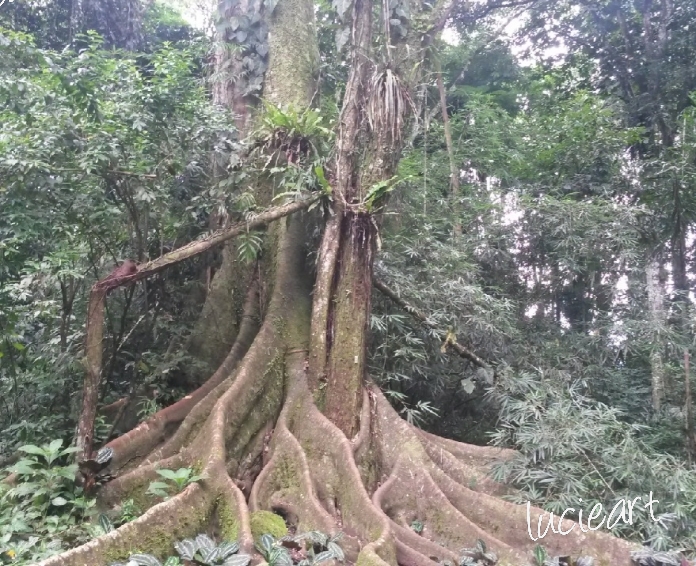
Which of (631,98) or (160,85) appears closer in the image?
(160,85)

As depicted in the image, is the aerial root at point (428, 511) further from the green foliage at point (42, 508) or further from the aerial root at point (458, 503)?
the green foliage at point (42, 508)

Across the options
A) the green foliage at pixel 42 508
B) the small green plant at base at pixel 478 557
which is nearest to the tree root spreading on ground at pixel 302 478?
the small green plant at base at pixel 478 557

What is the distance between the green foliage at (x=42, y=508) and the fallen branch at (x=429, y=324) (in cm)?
352

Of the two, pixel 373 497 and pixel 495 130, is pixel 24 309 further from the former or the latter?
pixel 495 130

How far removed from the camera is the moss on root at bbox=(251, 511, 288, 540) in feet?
14.9

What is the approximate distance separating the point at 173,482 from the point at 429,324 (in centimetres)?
323

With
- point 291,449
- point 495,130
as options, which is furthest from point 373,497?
point 495,130

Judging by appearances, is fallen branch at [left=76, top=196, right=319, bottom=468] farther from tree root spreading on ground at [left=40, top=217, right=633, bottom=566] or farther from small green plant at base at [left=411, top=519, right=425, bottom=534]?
small green plant at base at [left=411, top=519, right=425, bottom=534]

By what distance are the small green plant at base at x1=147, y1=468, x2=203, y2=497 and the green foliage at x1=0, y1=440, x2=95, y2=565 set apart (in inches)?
17.3

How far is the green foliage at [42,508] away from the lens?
13.2 feet

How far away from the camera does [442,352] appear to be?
6.84m

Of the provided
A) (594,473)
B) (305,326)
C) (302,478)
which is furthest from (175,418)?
(594,473)

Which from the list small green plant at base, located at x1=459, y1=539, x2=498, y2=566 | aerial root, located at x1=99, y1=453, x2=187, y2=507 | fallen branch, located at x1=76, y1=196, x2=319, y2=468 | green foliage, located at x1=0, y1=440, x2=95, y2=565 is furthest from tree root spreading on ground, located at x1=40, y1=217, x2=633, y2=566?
fallen branch, located at x1=76, y1=196, x2=319, y2=468

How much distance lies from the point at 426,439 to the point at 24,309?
3.99 metres
